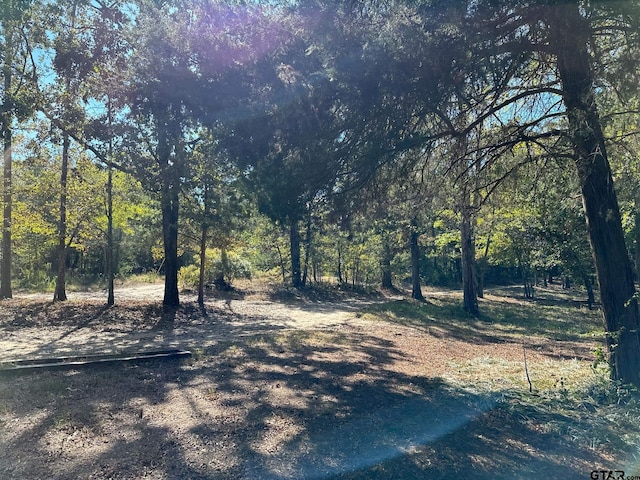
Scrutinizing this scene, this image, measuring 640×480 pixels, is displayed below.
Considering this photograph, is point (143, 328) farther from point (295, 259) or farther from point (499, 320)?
point (295, 259)

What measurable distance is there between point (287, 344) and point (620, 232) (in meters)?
7.03

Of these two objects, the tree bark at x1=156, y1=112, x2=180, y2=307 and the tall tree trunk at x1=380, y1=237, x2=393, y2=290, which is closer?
the tree bark at x1=156, y1=112, x2=180, y2=307

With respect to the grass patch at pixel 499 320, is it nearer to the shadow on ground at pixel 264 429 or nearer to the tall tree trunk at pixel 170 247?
the tall tree trunk at pixel 170 247

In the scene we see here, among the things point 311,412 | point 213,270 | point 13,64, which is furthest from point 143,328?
point 213,270

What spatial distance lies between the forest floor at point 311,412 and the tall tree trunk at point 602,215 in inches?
15.7

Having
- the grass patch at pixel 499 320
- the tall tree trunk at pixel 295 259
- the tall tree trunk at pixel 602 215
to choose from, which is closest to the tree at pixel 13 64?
the tall tree trunk at pixel 602 215

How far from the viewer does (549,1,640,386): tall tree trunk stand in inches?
220

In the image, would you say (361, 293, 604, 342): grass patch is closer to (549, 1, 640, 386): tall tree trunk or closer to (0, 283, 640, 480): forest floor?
(0, 283, 640, 480): forest floor

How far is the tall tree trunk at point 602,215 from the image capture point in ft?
18.3

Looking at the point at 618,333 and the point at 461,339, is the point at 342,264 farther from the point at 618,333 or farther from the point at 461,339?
the point at 618,333

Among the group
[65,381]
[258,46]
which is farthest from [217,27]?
[65,381]

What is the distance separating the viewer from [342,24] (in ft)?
20.0

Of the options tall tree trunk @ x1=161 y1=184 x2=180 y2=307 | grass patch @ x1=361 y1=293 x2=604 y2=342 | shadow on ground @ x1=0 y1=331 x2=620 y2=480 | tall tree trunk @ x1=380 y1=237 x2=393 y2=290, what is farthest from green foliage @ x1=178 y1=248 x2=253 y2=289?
shadow on ground @ x1=0 y1=331 x2=620 y2=480

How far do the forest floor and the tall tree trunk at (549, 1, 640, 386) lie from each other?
15.7 inches
